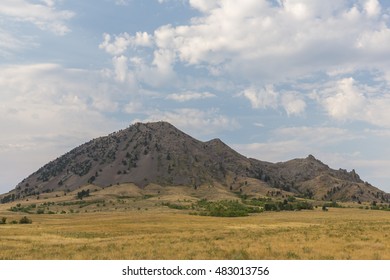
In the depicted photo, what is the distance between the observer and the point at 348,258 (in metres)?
28.2

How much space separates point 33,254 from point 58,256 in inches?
133

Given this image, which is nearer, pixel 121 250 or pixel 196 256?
pixel 196 256

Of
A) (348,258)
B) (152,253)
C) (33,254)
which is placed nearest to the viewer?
(348,258)

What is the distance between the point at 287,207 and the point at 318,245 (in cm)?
15174

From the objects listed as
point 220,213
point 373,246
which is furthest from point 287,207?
point 373,246

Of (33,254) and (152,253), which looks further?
(33,254)

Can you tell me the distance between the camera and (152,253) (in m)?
32.5
